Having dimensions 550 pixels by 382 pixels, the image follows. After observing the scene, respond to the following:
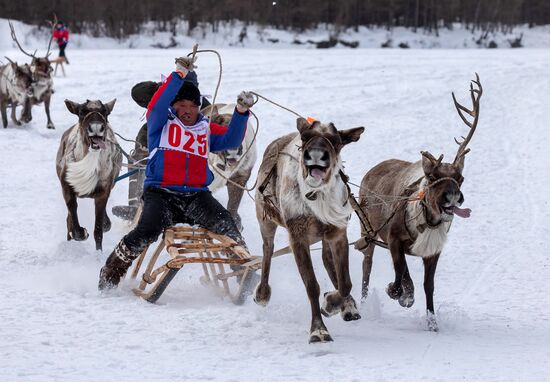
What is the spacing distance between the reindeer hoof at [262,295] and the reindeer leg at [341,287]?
51 cm

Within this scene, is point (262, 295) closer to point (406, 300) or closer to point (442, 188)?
point (406, 300)

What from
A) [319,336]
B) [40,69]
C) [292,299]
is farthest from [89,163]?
[40,69]

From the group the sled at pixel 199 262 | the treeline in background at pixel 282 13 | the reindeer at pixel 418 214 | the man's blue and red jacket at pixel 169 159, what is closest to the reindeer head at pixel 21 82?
the sled at pixel 199 262

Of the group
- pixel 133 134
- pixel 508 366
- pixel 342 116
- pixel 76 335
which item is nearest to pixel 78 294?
pixel 76 335

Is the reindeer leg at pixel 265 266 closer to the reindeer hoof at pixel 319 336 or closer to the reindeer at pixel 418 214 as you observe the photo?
the reindeer at pixel 418 214

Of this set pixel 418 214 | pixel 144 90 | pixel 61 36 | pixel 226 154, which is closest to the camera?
pixel 418 214

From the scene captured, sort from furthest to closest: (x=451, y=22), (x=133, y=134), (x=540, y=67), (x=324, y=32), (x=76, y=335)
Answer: (x=451, y=22) → (x=324, y=32) → (x=540, y=67) → (x=133, y=134) → (x=76, y=335)

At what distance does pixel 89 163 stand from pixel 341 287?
3.08m

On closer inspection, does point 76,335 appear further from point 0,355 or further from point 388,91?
point 388,91

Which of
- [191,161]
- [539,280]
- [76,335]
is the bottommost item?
[539,280]

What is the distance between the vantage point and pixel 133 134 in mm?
14188

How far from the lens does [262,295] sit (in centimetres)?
566

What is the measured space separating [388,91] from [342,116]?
3522mm

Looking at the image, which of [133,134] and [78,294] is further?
[133,134]
